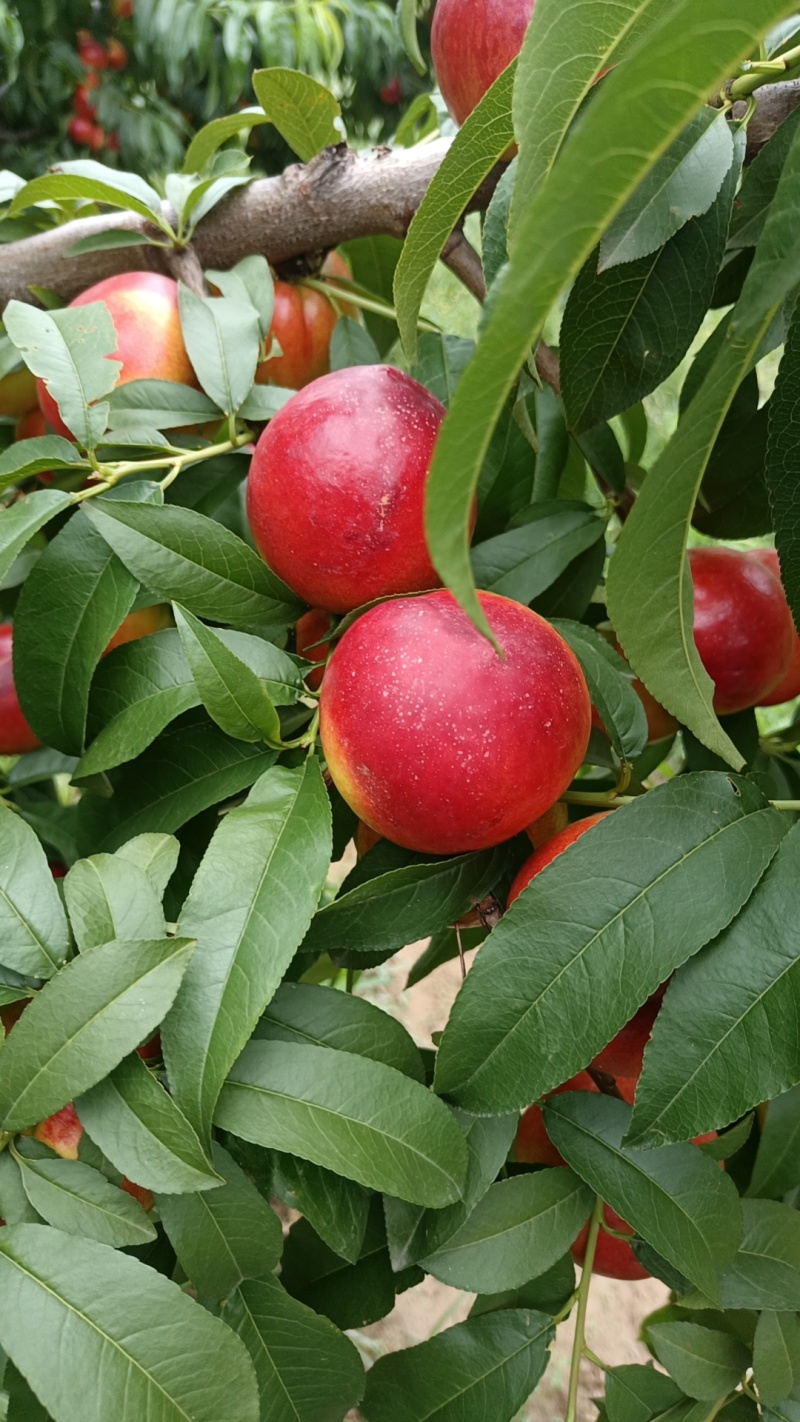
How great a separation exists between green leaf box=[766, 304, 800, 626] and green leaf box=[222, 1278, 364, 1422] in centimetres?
40

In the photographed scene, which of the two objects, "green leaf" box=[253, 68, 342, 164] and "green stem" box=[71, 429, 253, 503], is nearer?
"green stem" box=[71, 429, 253, 503]

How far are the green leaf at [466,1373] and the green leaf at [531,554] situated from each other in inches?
16.2

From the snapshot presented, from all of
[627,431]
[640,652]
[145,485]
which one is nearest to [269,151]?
[627,431]

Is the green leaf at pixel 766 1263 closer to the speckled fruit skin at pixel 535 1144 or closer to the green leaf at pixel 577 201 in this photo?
the speckled fruit skin at pixel 535 1144

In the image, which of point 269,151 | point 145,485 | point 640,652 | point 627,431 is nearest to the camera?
point 640,652

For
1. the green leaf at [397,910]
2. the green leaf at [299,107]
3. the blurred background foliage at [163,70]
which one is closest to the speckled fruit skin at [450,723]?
the green leaf at [397,910]

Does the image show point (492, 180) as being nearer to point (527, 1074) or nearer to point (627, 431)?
point (627, 431)

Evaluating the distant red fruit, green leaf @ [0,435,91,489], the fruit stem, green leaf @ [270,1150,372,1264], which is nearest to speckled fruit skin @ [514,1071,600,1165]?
the fruit stem

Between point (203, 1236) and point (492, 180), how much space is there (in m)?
0.60

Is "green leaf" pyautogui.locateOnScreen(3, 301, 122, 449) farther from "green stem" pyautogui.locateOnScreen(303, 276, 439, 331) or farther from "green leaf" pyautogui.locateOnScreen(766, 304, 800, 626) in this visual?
"green leaf" pyautogui.locateOnScreen(766, 304, 800, 626)

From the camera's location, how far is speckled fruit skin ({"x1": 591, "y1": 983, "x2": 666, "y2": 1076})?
48 cm

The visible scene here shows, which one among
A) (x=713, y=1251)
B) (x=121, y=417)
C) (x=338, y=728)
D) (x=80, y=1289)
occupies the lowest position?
(x=713, y=1251)

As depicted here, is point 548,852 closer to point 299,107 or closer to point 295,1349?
point 295,1349

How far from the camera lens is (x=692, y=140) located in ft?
1.38
